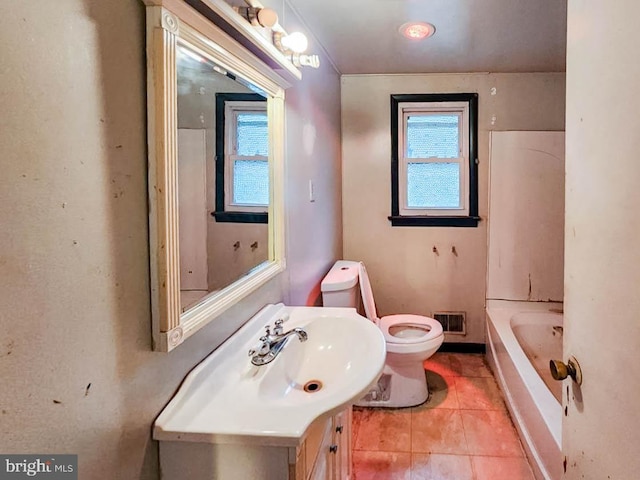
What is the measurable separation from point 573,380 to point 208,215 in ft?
3.33

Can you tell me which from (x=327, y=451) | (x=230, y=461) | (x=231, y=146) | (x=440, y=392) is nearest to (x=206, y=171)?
(x=231, y=146)

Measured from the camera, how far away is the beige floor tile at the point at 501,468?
1.85 m

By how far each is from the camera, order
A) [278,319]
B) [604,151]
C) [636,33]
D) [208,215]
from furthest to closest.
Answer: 1. [278,319]
2. [208,215]
3. [604,151]
4. [636,33]

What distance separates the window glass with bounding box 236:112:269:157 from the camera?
1.36 metres

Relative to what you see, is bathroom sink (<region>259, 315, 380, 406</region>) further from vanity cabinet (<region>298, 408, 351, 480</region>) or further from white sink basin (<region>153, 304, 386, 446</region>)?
vanity cabinet (<region>298, 408, 351, 480</region>)

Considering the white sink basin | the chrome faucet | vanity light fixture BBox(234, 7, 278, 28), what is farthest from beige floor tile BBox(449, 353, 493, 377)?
vanity light fixture BBox(234, 7, 278, 28)

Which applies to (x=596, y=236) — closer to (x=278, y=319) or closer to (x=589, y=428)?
(x=589, y=428)

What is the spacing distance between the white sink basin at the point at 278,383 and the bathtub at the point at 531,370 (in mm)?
965

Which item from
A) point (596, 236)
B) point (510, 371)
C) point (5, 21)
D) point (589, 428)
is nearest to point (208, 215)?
point (5, 21)

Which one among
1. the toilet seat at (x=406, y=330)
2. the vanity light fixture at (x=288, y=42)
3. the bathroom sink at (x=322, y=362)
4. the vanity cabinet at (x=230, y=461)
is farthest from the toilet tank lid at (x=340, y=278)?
the vanity cabinet at (x=230, y=461)

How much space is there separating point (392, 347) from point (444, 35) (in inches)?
69.7

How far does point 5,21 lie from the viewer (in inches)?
20.9

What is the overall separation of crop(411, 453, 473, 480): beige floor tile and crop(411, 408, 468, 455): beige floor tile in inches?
1.7

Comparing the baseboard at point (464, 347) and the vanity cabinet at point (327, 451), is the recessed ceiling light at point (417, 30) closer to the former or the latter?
the vanity cabinet at point (327, 451)
